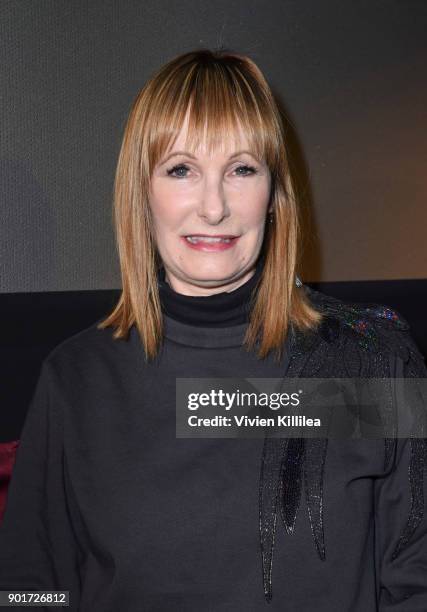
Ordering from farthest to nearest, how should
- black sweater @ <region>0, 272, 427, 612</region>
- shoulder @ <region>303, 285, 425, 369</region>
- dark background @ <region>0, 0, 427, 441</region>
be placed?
dark background @ <region>0, 0, 427, 441</region> → shoulder @ <region>303, 285, 425, 369</region> → black sweater @ <region>0, 272, 427, 612</region>

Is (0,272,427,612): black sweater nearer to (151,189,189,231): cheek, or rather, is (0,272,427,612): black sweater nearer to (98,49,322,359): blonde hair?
(98,49,322,359): blonde hair

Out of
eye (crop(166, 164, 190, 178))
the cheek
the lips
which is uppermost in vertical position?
eye (crop(166, 164, 190, 178))

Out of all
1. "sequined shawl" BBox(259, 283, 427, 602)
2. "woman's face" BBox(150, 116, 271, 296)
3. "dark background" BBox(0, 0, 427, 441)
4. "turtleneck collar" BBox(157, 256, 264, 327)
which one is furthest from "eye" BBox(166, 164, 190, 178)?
"dark background" BBox(0, 0, 427, 441)

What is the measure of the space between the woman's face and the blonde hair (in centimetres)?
2

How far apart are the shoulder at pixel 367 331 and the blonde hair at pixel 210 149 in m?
0.03

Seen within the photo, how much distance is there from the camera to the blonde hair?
108cm

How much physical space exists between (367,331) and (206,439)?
281mm

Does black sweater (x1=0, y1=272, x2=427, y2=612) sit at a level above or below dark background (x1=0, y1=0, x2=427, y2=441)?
below

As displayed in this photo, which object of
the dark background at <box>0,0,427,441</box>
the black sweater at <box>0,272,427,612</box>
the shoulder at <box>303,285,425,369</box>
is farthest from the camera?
the dark background at <box>0,0,427,441</box>

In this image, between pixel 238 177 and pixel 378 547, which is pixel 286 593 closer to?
pixel 378 547

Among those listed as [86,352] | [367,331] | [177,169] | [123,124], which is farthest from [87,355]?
[123,124]

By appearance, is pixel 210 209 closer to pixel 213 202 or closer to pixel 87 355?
pixel 213 202

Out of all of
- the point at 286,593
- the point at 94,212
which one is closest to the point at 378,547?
the point at 286,593

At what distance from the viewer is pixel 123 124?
1547 millimetres
